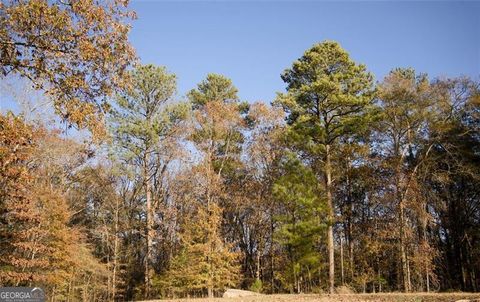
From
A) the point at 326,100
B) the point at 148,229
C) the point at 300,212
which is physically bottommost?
the point at 148,229

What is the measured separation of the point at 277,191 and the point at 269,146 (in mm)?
5809

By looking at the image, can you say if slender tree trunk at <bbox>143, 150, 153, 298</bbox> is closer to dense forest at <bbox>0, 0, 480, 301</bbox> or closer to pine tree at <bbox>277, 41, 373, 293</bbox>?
dense forest at <bbox>0, 0, 480, 301</bbox>

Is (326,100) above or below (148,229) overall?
above

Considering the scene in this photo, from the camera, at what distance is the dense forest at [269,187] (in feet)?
66.5

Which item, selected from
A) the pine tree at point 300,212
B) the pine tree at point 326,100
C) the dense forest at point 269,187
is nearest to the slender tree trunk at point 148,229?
the dense forest at point 269,187

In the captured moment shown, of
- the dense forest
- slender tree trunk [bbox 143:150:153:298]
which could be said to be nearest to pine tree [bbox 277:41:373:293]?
the dense forest

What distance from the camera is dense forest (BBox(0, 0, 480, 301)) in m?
20.3

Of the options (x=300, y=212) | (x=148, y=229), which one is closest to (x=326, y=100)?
(x=300, y=212)

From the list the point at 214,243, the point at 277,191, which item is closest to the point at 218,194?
the point at 214,243

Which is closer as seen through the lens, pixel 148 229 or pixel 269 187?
pixel 148 229

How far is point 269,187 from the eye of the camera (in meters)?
27.5

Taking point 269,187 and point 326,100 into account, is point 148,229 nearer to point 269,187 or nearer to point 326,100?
point 269,187

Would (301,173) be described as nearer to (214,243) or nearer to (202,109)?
(214,243)

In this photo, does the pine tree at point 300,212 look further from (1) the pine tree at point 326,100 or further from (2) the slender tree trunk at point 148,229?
(2) the slender tree trunk at point 148,229
